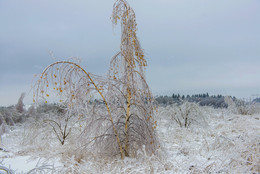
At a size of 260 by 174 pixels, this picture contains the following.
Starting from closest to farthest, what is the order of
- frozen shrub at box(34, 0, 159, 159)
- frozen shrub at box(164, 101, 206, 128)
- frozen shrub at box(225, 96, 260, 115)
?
frozen shrub at box(34, 0, 159, 159) < frozen shrub at box(164, 101, 206, 128) < frozen shrub at box(225, 96, 260, 115)

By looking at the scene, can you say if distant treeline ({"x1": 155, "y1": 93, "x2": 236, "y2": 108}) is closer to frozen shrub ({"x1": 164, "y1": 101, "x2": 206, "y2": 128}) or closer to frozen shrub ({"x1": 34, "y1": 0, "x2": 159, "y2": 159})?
frozen shrub ({"x1": 164, "y1": 101, "x2": 206, "y2": 128})

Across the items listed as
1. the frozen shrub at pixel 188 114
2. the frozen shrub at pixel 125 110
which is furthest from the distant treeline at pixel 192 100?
the frozen shrub at pixel 125 110

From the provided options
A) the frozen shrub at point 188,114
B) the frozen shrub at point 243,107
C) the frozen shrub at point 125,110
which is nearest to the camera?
the frozen shrub at point 125,110

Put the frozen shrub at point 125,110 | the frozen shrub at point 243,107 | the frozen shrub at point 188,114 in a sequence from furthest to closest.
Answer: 1. the frozen shrub at point 243,107
2. the frozen shrub at point 188,114
3. the frozen shrub at point 125,110

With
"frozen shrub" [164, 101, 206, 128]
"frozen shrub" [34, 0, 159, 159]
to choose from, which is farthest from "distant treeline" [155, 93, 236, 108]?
"frozen shrub" [34, 0, 159, 159]

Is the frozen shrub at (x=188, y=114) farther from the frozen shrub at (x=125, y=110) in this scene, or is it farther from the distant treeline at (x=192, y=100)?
the frozen shrub at (x=125, y=110)

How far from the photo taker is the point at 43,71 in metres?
3.77

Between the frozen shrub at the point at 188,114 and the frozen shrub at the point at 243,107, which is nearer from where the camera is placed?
the frozen shrub at the point at 188,114

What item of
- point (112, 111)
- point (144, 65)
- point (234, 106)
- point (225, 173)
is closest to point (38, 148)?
point (112, 111)

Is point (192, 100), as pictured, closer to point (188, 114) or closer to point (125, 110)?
point (188, 114)

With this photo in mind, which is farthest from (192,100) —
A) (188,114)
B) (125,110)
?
(125,110)

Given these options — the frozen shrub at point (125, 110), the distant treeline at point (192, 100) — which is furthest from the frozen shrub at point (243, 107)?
the frozen shrub at point (125, 110)

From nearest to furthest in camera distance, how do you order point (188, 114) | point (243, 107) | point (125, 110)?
point (125, 110) → point (188, 114) → point (243, 107)

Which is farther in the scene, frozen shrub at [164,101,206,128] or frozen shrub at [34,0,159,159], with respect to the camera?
frozen shrub at [164,101,206,128]
